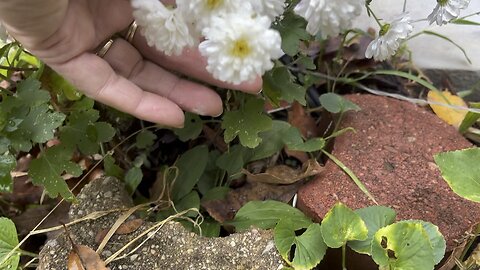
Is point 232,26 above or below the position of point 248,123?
above

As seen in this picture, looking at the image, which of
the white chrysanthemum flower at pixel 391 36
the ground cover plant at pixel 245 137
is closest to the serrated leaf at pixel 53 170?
the ground cover plant at pixel 245 137

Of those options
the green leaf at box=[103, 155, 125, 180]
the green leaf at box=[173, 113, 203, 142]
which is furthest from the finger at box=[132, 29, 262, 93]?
the green leaf at box=[103, 155, 125, 180]

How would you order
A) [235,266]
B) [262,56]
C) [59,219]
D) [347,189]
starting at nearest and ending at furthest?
[262,56], [235,266], [347,189], [59,219]

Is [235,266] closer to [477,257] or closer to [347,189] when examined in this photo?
[347,189]

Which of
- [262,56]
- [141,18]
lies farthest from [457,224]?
[141,18]

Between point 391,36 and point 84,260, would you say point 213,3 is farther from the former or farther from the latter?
point 84,260

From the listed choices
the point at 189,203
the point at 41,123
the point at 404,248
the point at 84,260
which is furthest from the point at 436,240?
the point at 41,123
